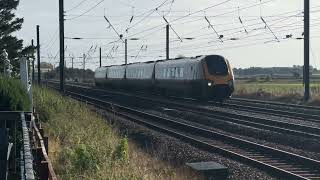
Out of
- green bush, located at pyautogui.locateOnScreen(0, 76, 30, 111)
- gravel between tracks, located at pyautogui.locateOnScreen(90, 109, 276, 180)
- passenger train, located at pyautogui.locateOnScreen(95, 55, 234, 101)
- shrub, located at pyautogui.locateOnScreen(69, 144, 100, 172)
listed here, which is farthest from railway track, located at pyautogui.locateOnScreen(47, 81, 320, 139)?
shrub, located at pyautogui.locateOnScreen(69, 144, 100, 172)

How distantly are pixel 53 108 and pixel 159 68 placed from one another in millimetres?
21296

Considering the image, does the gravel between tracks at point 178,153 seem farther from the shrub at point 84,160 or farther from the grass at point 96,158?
the shrub at point 84,160

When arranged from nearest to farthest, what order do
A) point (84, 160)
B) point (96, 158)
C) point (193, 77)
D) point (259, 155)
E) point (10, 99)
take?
point (84, 160) < point (96, 158) < point (10, 99) < point (259, 155) < point (193, 77)

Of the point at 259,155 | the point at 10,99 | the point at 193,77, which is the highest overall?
the point at 193,77

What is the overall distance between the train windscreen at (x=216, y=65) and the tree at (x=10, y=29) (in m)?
27.8

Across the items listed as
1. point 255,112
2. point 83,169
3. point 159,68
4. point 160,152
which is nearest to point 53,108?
point 160,152

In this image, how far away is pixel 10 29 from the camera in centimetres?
5884

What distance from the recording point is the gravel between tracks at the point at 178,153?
11.9 metres

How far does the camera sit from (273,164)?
13.0 m

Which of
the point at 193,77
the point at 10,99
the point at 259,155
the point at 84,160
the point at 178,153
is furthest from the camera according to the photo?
the point at 193,77

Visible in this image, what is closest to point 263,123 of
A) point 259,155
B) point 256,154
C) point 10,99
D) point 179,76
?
point 256,154

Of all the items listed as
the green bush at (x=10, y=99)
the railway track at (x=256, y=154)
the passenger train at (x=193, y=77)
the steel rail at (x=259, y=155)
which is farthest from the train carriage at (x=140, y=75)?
the green bush at (x=10, y=99)

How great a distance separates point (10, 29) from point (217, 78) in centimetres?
Answer: 3179

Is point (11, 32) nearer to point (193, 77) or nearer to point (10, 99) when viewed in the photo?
point (193, 77)
